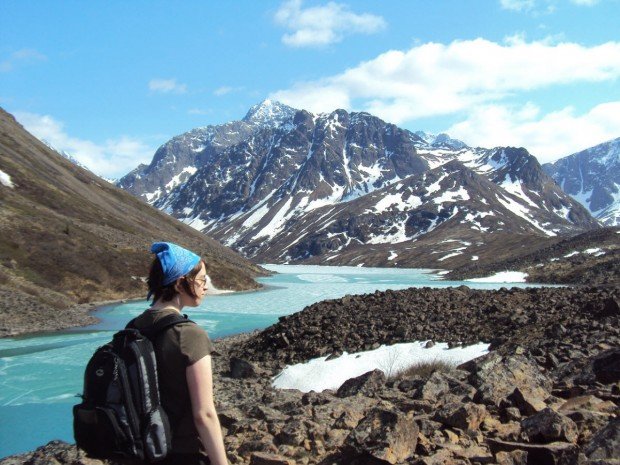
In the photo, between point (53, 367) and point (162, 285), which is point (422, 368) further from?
point (53, 367)

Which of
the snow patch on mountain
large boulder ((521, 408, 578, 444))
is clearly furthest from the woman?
the snow patch on mountain

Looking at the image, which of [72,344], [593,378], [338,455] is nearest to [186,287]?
[338,455]

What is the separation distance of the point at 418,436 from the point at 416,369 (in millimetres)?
11297

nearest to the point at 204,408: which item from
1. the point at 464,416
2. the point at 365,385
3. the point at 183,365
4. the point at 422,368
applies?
the point at 183,365

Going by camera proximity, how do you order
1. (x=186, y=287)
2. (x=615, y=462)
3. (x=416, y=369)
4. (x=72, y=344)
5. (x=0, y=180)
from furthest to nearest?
1. (x=0, y=180)
2. (x=72, y=344)
3. (x=416, y=369)
4. (x=615, y=462)
5. (x=186, y=287)

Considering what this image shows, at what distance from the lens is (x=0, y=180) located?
3797 inches

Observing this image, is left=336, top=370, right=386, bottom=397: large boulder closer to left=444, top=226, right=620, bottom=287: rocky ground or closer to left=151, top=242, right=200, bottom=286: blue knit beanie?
left=151, top=242, right=200, bottom=286: blue knit beanie

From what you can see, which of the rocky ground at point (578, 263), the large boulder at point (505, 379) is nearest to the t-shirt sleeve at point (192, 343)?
the large boulder at point (505, 379)

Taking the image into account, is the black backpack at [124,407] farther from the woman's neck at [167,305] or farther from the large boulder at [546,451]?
the large boulder at [546,451]

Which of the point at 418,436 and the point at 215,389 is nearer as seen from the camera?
the point at 418,436

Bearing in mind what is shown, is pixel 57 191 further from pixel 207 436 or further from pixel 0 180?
pixel 207 436

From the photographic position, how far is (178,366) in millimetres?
4566

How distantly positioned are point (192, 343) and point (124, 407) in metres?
0.78

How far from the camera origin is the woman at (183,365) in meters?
4.54
